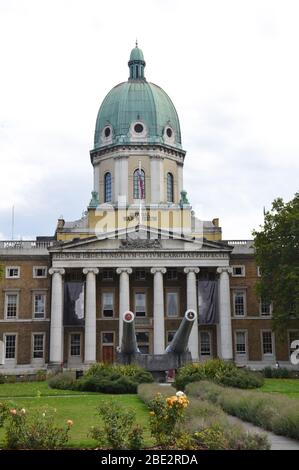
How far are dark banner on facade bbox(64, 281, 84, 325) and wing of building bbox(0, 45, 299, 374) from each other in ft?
0.29

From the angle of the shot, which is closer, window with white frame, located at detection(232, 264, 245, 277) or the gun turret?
the gun turret

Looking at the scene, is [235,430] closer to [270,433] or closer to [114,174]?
[270,433]

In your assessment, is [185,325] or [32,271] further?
[32,271]

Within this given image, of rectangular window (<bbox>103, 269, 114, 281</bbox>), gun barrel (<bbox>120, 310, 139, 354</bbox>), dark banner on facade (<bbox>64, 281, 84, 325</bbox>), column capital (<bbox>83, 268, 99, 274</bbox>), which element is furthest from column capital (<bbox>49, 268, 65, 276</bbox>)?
gun barrel (<bbox>120, 310, 139, 354</bbox>)

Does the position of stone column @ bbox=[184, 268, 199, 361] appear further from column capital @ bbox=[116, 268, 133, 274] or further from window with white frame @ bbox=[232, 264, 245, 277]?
window with white frame @ bbox=[232, 264, 245, 277]

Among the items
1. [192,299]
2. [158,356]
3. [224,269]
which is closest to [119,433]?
[158,356]

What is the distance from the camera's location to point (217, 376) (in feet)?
113

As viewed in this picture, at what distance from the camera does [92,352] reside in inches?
2250

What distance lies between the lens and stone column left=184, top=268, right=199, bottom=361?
5756 centimetres

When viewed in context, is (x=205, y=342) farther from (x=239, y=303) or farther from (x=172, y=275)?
(x=172, y=275)

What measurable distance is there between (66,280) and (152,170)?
50.7 ft

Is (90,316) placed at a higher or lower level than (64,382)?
higher

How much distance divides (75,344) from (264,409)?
145 feet

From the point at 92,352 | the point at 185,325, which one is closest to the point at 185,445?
the point at 185,325
